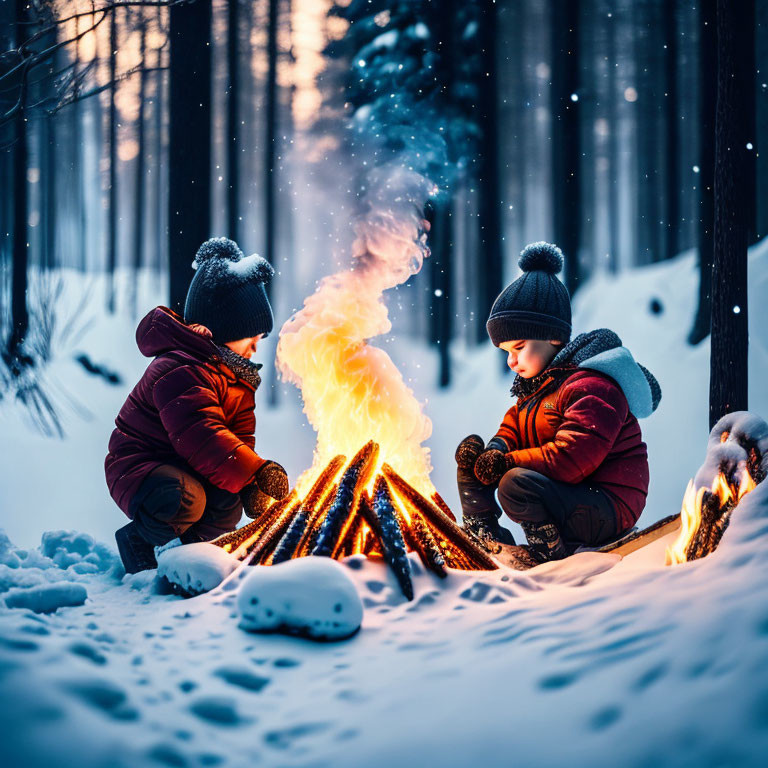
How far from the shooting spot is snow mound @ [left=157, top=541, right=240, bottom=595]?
3205 mm

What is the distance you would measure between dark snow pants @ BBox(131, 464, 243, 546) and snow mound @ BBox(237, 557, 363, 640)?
1.36 metres

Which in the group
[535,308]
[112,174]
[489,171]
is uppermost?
[112,174]

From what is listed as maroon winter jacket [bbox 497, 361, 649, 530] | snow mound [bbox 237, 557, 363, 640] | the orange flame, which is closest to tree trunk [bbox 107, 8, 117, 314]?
the orange flame

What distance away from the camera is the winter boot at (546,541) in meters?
3.90

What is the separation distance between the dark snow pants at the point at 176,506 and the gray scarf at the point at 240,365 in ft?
2.10

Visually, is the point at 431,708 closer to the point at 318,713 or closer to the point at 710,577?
the point at 318,713

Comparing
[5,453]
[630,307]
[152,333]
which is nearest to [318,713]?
[152,333]

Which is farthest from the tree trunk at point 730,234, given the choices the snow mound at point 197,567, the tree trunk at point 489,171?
the snow mound at point 197,567

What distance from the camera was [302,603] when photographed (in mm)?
2568

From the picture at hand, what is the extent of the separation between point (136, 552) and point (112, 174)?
432 centimetres

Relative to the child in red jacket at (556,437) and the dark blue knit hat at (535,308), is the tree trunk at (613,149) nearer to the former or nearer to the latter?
the dark blue knit hat at (535,308)

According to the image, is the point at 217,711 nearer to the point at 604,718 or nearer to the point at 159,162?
the point at 604,718

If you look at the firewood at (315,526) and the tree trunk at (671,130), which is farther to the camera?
the tree trunk at (671,130)

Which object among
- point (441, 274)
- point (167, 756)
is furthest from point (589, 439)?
point (441, 274)
